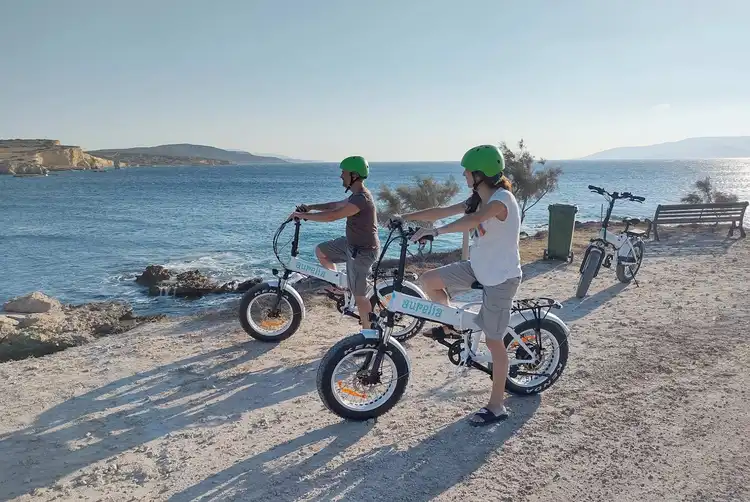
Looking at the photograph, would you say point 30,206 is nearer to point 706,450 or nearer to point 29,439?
point 29,439

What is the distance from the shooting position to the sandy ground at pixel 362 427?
11.6 feet

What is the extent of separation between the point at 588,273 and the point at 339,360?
18.4 feet

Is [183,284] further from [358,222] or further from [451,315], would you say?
[451,315]

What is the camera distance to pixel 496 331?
410 cm

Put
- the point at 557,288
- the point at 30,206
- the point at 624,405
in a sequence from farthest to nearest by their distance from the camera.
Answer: the point at 30,206 < the point at 557,288 < the point at 624,405

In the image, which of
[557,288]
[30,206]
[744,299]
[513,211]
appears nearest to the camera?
[513,211]

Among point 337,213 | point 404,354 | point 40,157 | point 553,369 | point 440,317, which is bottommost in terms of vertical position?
point 553,369

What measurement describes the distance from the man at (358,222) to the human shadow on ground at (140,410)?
3.25 ft

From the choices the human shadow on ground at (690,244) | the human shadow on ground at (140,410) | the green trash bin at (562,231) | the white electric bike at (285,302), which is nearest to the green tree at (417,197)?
the human shadow on ground at (690,244)

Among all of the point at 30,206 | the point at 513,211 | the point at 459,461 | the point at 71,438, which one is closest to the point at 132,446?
the point at 71,438

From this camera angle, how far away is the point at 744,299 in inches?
308

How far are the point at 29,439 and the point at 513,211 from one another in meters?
4.20

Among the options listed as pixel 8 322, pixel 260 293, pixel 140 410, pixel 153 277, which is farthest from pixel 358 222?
pixel 153 277

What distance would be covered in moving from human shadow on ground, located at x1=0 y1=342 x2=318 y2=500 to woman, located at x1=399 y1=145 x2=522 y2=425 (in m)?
1.87
